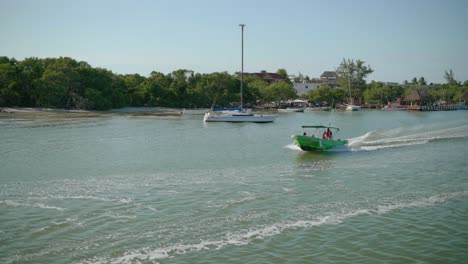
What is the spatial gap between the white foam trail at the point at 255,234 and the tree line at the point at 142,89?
82682mm

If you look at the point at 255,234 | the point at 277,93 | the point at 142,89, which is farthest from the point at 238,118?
the point at 277,93

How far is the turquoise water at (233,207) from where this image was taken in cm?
1429

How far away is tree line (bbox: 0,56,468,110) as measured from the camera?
90.0 metres

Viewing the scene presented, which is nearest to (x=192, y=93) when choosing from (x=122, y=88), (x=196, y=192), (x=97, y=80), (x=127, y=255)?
(x=122, y=88)

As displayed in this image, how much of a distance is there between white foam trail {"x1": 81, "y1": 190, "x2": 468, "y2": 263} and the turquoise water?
40 millimetres

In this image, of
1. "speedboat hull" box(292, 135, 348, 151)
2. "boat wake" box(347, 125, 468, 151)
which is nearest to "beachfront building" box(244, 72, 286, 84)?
"boat wake" box(347, 125, 468, 151)

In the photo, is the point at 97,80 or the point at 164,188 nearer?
the point at 164,188

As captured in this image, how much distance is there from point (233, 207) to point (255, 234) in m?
3.40

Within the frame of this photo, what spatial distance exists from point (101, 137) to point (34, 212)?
100.0ft

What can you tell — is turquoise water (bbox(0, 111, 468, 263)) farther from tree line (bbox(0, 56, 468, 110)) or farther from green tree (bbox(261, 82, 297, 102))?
green tree (bbox(261, 82, 297, 102))

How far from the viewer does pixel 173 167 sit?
1149 inches

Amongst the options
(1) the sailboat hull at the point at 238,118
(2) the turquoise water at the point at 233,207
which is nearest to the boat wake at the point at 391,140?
(2) the turquoise water at the point at 233,207

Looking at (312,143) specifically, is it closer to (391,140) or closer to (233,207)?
(391,140)

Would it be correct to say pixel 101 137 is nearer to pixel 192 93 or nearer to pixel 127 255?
pixel 127 255
